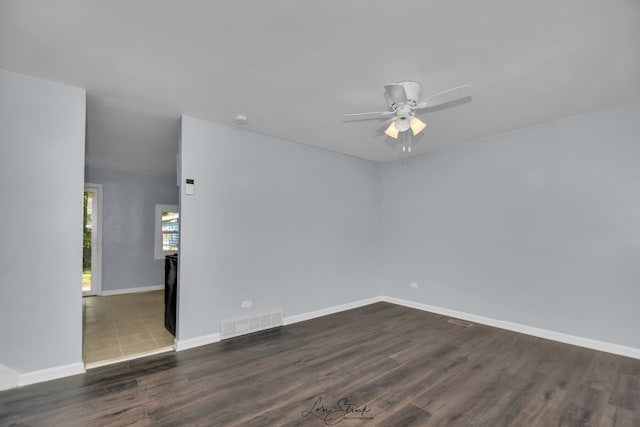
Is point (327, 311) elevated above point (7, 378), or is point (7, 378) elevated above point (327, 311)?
point (7, 378)

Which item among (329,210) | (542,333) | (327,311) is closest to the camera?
(542,333)

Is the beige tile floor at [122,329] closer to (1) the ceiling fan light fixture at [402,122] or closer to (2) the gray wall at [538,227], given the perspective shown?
(1) the ceiling fan light fixture at [402,122]

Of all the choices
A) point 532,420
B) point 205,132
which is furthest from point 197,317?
point 532,420

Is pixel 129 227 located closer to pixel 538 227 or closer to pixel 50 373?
pixel 50 373


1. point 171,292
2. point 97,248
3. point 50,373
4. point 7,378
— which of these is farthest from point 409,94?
point 97,248

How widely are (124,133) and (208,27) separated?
9.43 ft

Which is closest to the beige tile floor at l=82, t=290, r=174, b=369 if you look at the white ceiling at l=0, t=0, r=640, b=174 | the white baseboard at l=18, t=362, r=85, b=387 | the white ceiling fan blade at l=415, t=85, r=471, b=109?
the white baseboard at l=18, t=362, r=85, b=387

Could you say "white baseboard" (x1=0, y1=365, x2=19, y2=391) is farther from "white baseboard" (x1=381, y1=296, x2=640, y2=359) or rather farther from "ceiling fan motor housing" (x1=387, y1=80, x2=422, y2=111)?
"white baseboard" (x1=381, y1=296, x2=640, y2=359)

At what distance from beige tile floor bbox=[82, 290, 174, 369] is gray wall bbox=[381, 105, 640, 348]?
3948mm

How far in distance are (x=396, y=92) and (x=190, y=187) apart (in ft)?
8.04

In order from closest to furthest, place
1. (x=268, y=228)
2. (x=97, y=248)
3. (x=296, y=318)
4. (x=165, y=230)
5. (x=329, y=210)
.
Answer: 1. (x=268, y=228)
2. (x=296, y=318)
3. (x=329, y=210)
4. (x=97, y=248)
5. (x=165, y=230)

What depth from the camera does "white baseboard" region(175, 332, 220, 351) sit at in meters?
3.32

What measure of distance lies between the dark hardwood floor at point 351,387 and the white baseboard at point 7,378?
0.07 metres

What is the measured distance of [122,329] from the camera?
3945 mm
